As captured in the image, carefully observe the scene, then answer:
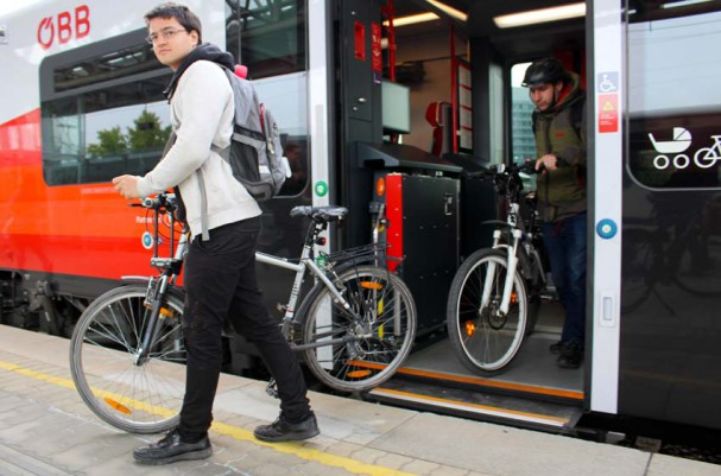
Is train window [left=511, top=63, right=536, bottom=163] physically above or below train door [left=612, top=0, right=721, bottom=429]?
above

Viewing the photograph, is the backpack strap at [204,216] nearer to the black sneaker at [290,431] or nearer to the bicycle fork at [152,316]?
the bicycle fork at [152,316]

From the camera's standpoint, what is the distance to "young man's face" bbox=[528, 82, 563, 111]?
12.2 feet

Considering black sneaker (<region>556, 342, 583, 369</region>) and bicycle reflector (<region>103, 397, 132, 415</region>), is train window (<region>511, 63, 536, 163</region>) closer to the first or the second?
black sneaker (<region>556, 342, 583, 369</region>)

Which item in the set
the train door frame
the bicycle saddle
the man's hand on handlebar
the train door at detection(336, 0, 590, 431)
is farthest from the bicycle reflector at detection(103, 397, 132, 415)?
the man's hand on handlebar

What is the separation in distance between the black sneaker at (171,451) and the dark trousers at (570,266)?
7.18 feet

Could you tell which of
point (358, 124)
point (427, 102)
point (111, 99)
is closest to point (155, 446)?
point (358, 124)

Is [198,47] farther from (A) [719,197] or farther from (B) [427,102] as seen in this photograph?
(B) [427,102]

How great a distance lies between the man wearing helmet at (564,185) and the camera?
363 centimetres

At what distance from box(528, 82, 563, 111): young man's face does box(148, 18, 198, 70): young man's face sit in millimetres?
2154

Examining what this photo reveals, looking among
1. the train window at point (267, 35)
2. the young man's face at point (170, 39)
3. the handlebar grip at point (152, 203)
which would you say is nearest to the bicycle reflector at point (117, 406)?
the handlebar grip at point (152, 203)

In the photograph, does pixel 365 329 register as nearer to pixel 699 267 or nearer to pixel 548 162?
pixel 548 162

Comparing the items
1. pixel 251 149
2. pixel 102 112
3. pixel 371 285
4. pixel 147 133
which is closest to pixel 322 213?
pixel 371 285

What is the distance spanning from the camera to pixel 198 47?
247cm

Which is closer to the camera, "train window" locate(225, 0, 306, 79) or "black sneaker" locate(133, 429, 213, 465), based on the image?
"black sneaker" locate(133, 429, 213, 465)
